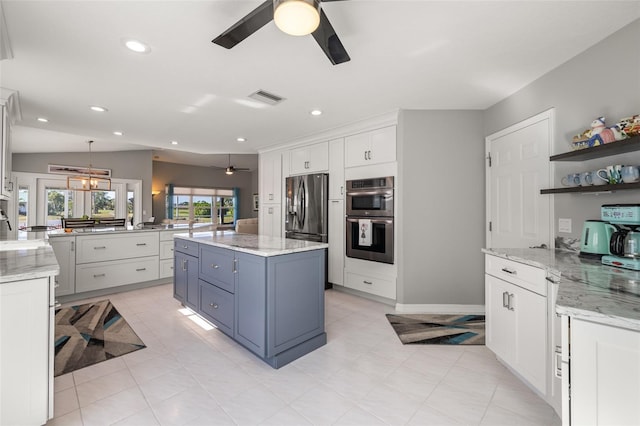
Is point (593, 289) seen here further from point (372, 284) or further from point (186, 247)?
point (186, 247)

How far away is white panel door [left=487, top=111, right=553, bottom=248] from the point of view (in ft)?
7.78

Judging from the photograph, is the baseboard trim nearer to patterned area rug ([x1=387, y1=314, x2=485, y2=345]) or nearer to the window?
patterned area rug ([x1=387, y1=314, x2=485, y2=345])

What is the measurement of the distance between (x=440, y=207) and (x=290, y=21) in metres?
2.61

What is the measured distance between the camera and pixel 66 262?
3564 millimetres

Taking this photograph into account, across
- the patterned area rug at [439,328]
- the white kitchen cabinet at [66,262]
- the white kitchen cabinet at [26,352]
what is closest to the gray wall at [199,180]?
the white kitchen cabinet at [66,262]

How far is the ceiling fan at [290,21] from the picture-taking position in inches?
47.5

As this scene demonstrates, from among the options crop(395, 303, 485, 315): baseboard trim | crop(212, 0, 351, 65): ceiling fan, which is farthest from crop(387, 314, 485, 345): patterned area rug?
crop(212, 0, 351, 65): ceiling fan

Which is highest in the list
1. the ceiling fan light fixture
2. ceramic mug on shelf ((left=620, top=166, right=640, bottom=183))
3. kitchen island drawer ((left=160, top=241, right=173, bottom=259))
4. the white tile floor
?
the ceiling fan light fixture

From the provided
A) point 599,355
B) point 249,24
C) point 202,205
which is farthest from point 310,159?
point 202,205

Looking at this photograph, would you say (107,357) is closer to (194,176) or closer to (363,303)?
(363,303)

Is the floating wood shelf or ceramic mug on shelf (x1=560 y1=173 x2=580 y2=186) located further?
ceramic mug on shelf (x1=560 y1=173 x2=580 y2=186)

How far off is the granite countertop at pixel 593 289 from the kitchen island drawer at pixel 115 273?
451 cm

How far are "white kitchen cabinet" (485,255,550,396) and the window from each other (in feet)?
31.2

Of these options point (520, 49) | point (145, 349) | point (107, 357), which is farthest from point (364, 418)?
point (520, 49)
